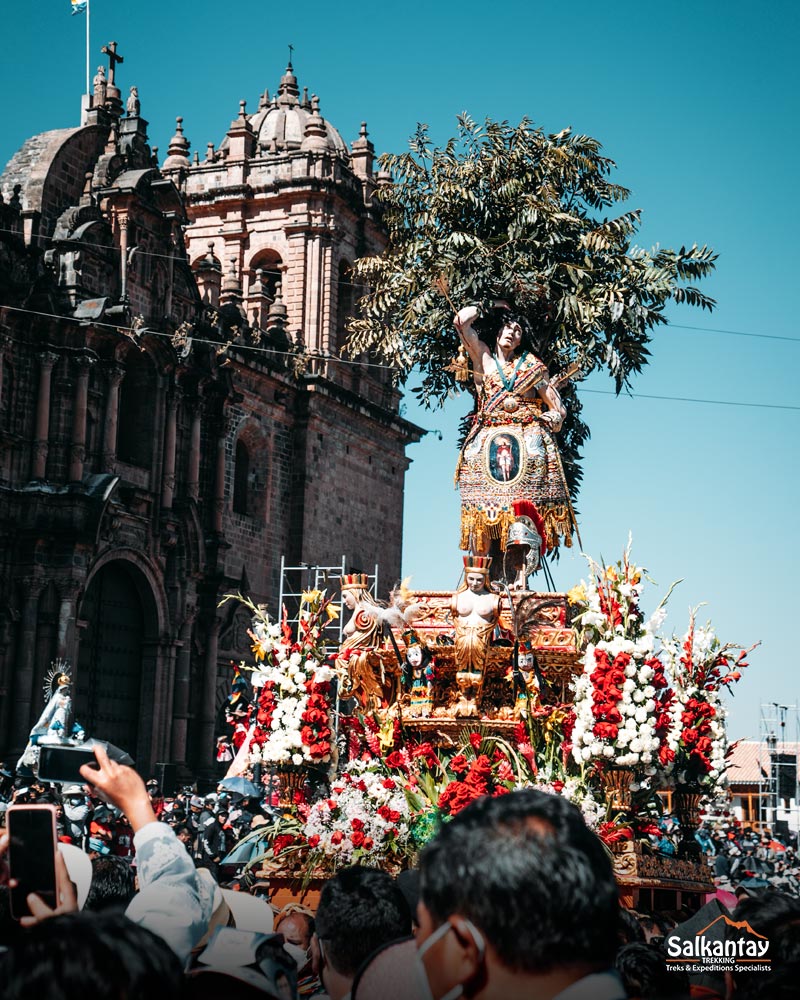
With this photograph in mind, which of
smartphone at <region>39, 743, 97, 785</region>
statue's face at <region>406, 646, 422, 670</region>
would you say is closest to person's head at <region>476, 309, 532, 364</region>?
statue's face at <region>406, 646, 422, 670</region>

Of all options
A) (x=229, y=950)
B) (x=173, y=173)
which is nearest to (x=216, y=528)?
(x=173, y=173)

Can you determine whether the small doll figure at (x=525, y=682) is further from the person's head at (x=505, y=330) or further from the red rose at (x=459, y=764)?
the person's head at (x=505, y=330)

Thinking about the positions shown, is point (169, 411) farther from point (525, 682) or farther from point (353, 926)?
point (353, 926)

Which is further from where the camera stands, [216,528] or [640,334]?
[216,528]

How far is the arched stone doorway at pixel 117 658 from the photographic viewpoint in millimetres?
29375

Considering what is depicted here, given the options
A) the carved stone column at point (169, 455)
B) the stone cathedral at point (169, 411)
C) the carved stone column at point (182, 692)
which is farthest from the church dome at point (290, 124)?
the carved stone column at point (182, 692)

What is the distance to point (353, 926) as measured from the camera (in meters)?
4.45

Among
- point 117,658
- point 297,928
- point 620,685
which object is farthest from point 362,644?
point 117,658

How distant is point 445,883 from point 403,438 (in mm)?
38075

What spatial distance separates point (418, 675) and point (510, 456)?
8.91 feet

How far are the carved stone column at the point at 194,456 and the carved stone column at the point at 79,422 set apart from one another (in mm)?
3873

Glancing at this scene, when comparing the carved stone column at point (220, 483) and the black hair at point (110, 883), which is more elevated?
the carved stone column at point (220, 483)

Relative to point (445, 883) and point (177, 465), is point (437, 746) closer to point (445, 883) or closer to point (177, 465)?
point (445, 883)

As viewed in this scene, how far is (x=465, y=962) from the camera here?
274 centimetres
